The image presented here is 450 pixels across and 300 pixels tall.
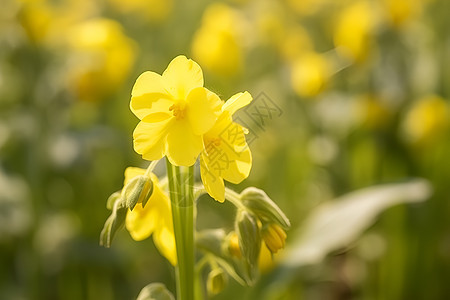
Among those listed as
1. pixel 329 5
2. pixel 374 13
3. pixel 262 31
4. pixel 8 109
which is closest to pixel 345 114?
pixel 374 13

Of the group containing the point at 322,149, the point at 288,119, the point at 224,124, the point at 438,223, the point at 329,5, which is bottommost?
the point at 438,223

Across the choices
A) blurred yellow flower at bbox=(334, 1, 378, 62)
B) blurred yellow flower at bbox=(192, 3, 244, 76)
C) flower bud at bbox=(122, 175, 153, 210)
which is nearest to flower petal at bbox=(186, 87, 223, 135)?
flower bud at bbox=(122, 175, 153, 210)

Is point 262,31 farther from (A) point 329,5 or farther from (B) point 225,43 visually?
(A) point 329,5

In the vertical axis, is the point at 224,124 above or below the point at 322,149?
below

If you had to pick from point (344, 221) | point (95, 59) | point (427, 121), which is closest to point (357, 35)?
point (427, 121)

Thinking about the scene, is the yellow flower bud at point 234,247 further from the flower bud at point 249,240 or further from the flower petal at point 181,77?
the flower petal at point 181,77
